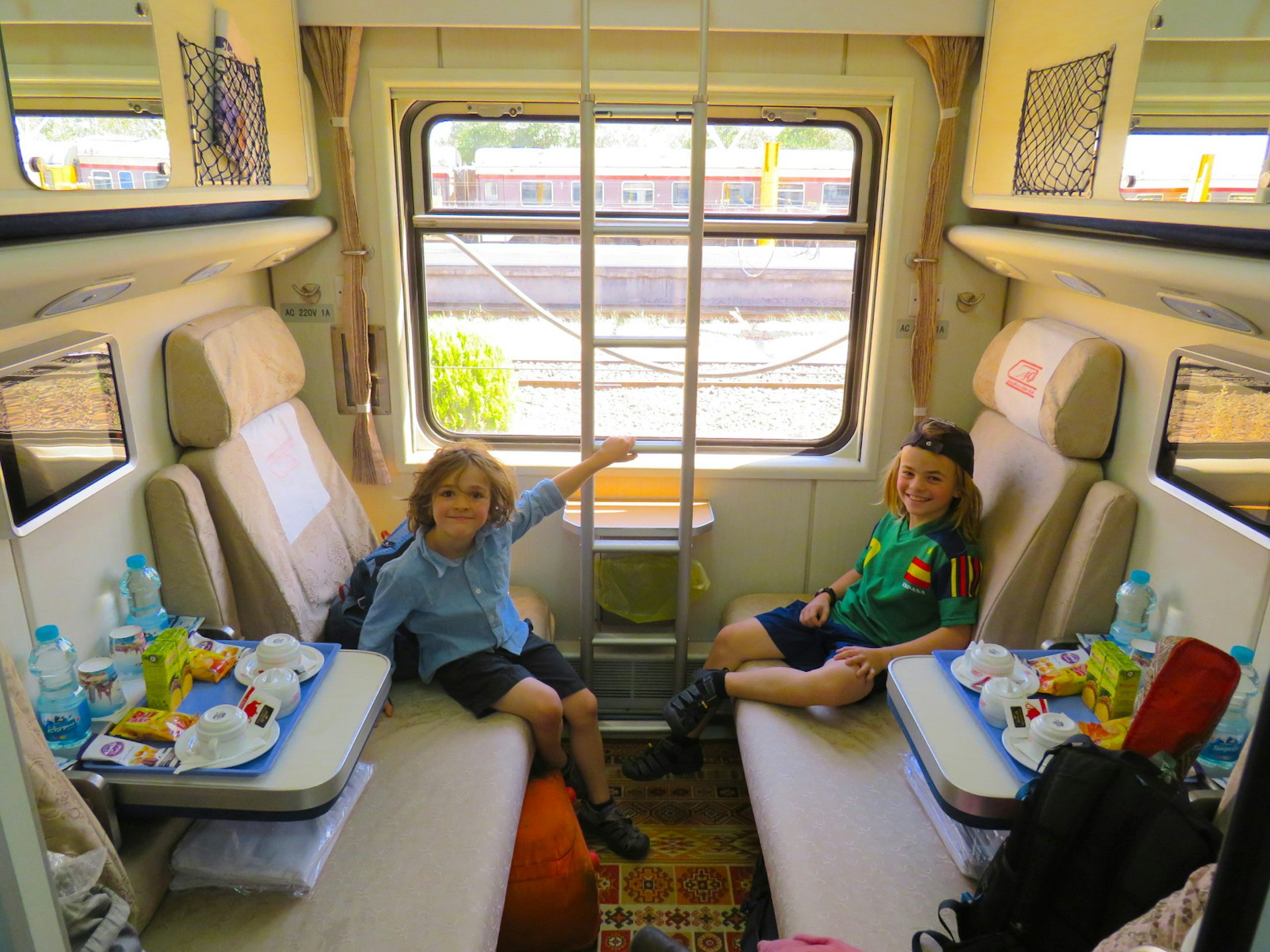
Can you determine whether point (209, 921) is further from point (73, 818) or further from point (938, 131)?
point (938, 131)

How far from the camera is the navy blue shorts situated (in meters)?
2.93

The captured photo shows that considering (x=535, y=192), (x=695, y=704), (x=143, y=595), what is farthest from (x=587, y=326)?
(x=143, y=595)

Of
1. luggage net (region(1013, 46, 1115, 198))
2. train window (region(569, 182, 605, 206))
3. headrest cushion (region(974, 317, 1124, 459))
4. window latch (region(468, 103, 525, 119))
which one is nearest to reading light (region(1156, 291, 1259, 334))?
luggage net (region(1013, 46, 1115, 198))

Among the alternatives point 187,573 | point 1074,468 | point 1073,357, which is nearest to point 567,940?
point 187,573

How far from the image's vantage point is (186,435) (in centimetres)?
253

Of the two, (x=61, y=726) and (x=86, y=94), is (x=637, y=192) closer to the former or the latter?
(x=86, y=94)

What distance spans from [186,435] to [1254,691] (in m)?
2.75

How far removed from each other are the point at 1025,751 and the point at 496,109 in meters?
2.64

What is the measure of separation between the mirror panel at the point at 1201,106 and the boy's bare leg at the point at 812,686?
148 cm

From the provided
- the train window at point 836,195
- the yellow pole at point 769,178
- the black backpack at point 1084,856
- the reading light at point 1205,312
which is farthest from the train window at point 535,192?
the black backpack at point 1084,856

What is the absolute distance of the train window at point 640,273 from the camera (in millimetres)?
3211

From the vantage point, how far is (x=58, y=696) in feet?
6.20

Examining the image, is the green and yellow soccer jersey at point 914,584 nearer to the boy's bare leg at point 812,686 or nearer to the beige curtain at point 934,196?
the boy's bare leg at point 812,686

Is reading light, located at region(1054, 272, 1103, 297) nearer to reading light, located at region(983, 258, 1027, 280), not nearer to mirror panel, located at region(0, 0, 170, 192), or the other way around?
reading light, located at region(983, 258, 1027, 280)
